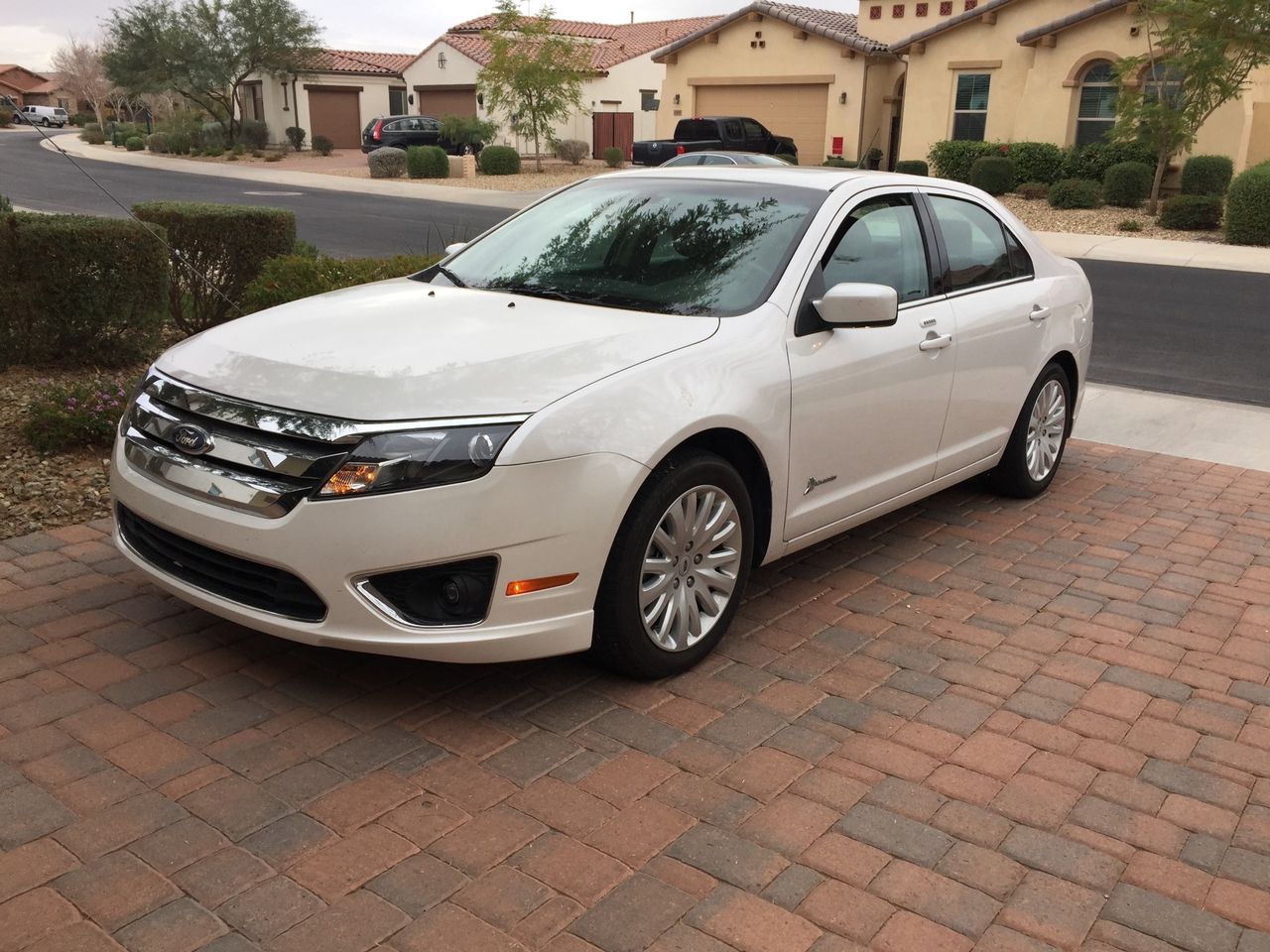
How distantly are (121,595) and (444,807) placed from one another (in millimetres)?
2025

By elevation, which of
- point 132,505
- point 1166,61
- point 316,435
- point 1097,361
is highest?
point 1166,61

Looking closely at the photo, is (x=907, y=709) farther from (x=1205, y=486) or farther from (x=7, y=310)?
(x=7, y=310)

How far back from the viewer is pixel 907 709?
13.0 ft

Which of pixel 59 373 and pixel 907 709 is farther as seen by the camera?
pixel 59 373

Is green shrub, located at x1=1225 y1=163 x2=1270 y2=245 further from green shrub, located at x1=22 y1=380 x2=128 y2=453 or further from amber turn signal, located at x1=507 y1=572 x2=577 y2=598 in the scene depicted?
amber turn signal, located at x1=507 y1=572 x2=577 y2=598

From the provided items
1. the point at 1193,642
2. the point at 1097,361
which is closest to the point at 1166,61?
the point at 1097,361

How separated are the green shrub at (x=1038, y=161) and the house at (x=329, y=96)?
34332mm

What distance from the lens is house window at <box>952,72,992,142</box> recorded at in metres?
29.9

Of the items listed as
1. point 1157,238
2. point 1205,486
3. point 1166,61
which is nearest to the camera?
point 1205,486

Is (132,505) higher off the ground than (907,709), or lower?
higher

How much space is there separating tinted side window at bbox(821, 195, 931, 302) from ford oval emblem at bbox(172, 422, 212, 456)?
2388 mm

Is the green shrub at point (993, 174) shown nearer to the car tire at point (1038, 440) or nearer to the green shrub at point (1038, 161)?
the green shrub at point (1038, 161)

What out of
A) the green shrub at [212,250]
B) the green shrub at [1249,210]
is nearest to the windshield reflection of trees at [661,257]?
the green shrub at [212,250]

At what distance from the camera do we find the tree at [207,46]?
158 ft
